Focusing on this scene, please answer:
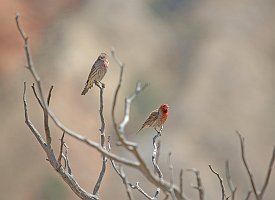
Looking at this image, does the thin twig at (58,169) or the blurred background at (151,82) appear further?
the blurred background at (151,82)

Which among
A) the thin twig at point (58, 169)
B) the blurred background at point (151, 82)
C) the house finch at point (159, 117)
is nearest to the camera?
the thin twig at point (58, 169)

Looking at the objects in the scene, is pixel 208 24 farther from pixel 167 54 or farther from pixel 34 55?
pixel 34 55

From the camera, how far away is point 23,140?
70.1 ft

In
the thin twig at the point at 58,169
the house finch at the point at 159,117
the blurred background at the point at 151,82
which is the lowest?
the thin twig at the point at 58,169

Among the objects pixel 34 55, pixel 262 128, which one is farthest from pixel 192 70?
pixel 34 55

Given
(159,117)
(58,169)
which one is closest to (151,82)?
(159,117)

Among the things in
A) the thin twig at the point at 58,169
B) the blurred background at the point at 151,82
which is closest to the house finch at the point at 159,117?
the thin twig at the point at 58,169

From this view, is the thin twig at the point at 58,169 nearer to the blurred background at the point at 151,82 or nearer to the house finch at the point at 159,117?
the house finch at the point at 159,117

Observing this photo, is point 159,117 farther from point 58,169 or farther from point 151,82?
point 151,82

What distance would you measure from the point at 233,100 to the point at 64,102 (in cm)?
569

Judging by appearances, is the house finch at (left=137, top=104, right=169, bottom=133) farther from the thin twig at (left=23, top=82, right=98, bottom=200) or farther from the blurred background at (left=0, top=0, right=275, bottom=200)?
the blurred background at (left=0, top=0, right=275, bottom=200)

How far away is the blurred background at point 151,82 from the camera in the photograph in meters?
21.1

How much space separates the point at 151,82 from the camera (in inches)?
979

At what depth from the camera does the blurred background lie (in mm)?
21109
